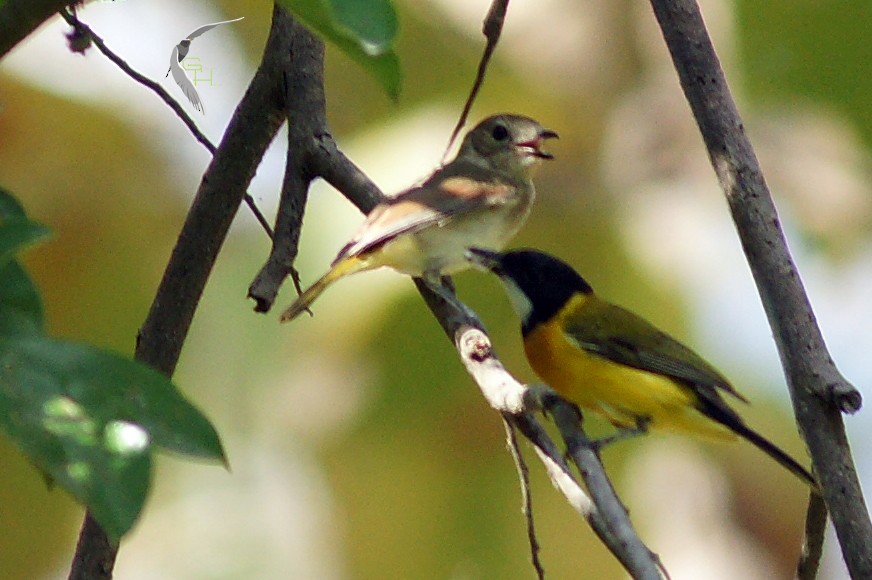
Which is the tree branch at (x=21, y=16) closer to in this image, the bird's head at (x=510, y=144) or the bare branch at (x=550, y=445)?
the bare branch at (x=550, y=445)

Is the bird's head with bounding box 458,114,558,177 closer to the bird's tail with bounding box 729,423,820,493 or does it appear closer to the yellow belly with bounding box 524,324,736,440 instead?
the yellow belly with bounding box 524,324,736,440

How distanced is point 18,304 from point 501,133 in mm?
3712

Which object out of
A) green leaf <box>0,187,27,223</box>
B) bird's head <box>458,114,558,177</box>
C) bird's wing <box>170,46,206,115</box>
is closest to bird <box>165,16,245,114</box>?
bird's wing <box>170,46,206,115</box>

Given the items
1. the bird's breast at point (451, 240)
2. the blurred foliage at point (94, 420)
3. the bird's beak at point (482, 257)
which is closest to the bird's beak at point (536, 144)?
the bird's breast at point (451, 240)

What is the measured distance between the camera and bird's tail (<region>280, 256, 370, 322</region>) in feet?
11.1

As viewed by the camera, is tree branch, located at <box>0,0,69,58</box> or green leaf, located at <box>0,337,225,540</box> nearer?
green leaf, located at <box>0,337,225,540</box>

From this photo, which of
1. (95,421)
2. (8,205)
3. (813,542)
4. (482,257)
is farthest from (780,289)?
(482,257)

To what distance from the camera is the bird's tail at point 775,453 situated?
2.67 metres

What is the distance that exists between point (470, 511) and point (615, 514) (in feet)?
12.3

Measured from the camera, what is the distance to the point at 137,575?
5.80 metres

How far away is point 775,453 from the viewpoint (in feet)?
8.96

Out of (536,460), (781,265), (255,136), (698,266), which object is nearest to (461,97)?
(698,266)

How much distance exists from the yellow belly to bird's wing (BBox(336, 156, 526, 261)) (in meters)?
0.69

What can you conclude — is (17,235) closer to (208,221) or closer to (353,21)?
(353,21)
